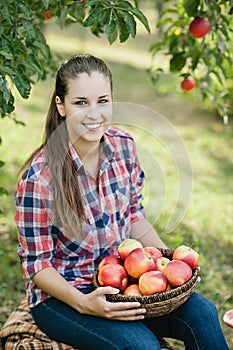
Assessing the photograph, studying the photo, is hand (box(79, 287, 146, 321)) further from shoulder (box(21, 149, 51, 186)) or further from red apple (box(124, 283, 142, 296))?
shoulder (box(21, 149, 51, 186))

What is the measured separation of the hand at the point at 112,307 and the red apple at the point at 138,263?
0.10 metres

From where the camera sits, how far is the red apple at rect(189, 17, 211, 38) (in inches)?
98.0

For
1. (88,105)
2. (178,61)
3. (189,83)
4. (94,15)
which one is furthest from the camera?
(189,83)

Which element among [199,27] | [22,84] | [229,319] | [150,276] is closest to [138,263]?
[150,276]

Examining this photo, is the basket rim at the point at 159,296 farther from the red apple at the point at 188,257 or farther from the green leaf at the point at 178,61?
the green leaf at the point at 178,61

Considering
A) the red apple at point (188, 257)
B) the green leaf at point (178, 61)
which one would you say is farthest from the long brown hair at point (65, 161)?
the green leaf at point (178, 61)

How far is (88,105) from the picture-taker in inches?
80.4

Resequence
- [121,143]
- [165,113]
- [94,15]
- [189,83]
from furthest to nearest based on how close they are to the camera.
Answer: [165,113], [189,83], [121,143], [94,15]

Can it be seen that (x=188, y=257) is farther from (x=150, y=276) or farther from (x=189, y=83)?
(x=189, y=83)

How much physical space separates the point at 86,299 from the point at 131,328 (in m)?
0.16

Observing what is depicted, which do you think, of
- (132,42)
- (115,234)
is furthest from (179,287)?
(132,42)

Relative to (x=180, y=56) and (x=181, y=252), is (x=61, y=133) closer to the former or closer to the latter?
(x=181, y=252)

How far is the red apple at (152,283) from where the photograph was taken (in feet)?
6.11

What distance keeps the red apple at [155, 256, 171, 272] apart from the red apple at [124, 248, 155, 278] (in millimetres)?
32
